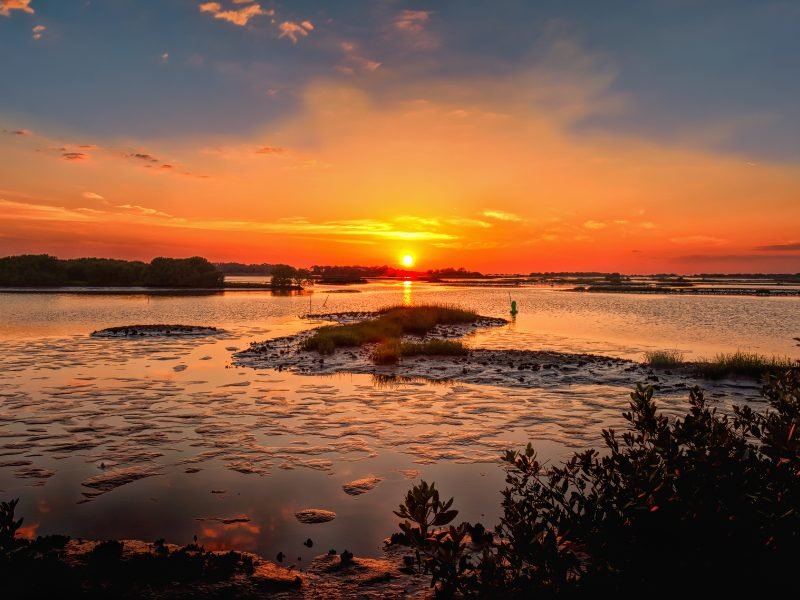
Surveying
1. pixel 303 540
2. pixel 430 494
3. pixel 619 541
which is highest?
pixel 430 494

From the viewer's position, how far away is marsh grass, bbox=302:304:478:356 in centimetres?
2923

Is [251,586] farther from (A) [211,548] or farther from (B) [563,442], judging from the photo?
(B) [563,442]

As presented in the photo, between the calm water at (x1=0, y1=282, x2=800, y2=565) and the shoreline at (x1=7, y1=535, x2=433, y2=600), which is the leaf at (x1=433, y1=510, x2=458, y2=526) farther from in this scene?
the calm water at (x1=0, y1=282, x2=800, y2=565)

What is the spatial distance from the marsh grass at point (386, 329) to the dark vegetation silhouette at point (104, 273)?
83.5 m

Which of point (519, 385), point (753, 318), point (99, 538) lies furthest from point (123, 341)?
point (753, 318)

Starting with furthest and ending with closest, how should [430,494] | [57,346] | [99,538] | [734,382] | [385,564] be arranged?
[57,346] → [734,382] → [99,538] → [385,564] → [430,494]

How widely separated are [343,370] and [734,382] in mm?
16362

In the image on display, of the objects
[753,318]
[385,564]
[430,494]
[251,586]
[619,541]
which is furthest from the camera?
[753,318]

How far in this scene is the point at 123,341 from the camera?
3275 cm

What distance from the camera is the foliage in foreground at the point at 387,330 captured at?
28656 millimetres

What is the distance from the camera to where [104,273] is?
382 ft

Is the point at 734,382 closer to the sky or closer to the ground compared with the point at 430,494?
closer to the ground

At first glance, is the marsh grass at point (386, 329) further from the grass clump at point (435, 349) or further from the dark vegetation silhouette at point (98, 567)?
the dark vegetation silhouette at point (98, 567)

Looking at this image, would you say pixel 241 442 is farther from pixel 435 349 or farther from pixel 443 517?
pixel 435 349
